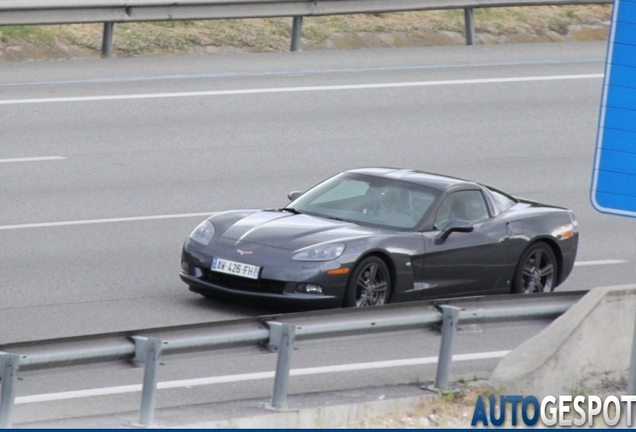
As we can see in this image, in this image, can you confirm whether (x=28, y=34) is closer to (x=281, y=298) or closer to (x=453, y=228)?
(x=453, y=228)

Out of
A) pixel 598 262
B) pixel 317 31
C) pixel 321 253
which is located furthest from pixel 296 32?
pixel 321 253

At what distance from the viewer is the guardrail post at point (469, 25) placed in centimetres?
2433

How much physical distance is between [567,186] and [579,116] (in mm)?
3565

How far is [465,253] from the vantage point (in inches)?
476

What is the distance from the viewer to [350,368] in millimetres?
9844

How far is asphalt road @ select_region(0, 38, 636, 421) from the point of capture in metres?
11.0

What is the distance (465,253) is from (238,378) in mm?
3387

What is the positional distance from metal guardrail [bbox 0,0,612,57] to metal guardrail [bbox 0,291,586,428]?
43.0ft

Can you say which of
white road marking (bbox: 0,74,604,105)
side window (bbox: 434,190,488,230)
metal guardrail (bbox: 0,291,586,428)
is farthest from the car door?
white road marking (bbox: 0,74,604,105)

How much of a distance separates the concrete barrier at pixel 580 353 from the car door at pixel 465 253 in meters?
2.88

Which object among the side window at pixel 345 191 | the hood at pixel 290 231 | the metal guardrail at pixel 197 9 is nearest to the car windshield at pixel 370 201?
the side window at pixel 345 191

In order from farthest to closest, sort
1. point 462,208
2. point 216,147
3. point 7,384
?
point 216,147 < point 462,208 < point 7,384

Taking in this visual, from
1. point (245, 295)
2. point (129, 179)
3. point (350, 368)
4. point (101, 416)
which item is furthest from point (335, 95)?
point (101, 416)

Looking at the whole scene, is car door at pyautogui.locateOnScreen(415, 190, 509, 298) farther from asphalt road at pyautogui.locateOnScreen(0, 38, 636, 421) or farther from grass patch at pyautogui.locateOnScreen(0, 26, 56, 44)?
grass patch at pyautogui.locateOnScreen(0, 26, 56, 44)
